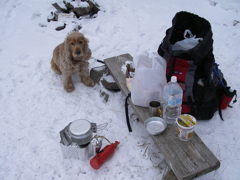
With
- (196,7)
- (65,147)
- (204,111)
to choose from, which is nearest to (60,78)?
(65,147)

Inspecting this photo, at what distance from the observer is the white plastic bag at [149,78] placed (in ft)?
8.32

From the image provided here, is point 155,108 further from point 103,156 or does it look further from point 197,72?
point 103,156

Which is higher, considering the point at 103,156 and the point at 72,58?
the point at 72,58

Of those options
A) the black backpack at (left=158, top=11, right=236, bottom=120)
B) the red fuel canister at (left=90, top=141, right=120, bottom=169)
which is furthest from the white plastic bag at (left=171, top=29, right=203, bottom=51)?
the red fuel canister at (left=90, top=141, right=120, bottom=169)

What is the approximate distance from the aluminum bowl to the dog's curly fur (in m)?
1.75

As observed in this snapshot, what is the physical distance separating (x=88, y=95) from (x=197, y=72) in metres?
1.94

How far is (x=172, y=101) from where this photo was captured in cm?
233

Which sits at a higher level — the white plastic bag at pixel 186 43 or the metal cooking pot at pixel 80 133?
the white plastic bag at pixel 186 43

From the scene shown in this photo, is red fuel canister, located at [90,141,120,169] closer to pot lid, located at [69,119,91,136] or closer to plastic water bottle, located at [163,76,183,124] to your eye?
pot lid, located at [69,119,91,136]

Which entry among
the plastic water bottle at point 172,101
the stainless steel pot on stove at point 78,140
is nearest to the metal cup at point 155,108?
the plastic water bottle at point 172,101

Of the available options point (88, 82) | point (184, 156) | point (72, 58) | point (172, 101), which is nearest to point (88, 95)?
point (88, 82)

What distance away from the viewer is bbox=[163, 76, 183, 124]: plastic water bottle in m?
2.33

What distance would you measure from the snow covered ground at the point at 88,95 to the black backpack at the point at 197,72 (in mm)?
337

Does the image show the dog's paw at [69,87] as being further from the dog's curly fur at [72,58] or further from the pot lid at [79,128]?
the pot lid at [79,128]
